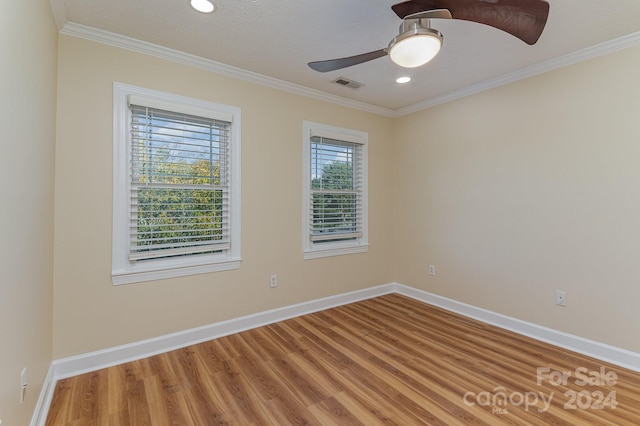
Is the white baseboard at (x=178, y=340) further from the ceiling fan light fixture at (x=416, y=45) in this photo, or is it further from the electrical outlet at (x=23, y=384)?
the ceiling fan light fixture at (x=416, y=45)

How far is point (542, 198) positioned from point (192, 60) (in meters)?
3.52

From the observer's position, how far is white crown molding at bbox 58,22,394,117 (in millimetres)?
2244

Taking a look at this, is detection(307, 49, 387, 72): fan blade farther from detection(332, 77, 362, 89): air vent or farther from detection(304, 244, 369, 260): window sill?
detection(304, 244, 369, 260): window sill

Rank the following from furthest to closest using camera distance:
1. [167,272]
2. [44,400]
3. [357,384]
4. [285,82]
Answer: [285,82], [167,272], [357,384], [44,400]

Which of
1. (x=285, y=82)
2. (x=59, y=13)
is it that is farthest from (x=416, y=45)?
(x=59, y=13)

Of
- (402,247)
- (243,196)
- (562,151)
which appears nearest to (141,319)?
(243,196)

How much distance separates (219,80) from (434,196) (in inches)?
111

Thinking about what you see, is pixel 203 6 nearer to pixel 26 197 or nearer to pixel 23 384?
pixel 26 197

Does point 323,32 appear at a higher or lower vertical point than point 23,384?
higher

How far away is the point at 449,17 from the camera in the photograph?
1.58 m

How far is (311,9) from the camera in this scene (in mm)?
2049

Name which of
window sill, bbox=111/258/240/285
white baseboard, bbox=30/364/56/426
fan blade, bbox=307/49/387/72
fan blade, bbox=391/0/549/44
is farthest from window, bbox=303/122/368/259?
white baseboard, bbox=30/364/56/426

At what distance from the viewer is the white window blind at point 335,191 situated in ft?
11.8

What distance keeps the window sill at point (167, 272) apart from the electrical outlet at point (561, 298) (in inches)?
120
